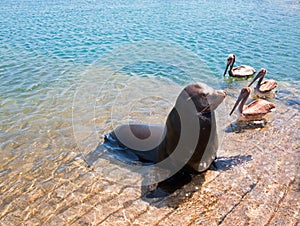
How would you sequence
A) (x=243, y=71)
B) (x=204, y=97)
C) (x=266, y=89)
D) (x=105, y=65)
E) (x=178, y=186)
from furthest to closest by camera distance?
(x=105, y=65) < (x=243, y=71) < (x=266, y=89) < (x=178, y=186) < (x=204, y=97)

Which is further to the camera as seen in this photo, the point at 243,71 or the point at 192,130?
the point at 243,71

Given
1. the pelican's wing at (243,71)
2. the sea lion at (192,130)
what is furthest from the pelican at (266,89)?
the sea lion at (192,130)

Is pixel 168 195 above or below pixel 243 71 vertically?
above

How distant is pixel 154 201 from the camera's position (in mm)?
4387

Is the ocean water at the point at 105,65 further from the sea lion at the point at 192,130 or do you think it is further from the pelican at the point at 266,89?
the sea lion at the point at 192,130

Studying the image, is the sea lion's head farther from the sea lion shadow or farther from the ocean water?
the ocean water

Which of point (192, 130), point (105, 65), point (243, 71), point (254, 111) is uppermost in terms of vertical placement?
point (192, 130)

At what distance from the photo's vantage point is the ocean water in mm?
6781

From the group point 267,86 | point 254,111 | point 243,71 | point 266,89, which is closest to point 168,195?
point 254,111

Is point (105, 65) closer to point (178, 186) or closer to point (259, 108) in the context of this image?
point (259, 108)

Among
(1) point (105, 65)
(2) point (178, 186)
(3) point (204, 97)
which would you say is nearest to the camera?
(3) point (204, 97)

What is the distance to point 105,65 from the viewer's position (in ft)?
40.4

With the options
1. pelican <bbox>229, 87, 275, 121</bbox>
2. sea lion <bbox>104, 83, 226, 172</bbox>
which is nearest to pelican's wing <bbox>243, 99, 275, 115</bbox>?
pelican <bbox>229, 87, 275, 121</bbox>

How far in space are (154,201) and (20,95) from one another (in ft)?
21.4
